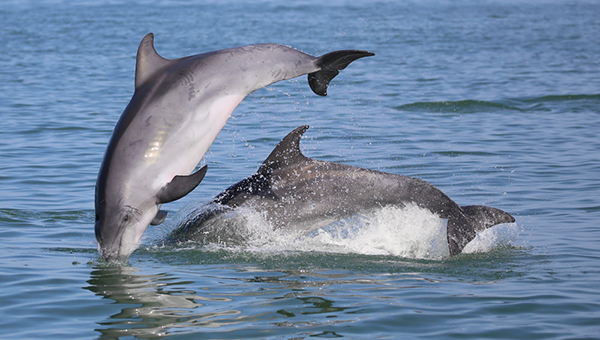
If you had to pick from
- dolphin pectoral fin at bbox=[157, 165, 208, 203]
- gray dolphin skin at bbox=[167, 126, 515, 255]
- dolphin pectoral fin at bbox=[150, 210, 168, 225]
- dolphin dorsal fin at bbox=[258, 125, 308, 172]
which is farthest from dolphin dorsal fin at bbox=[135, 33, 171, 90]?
gray dolphin skin at bbox=[167, 126, 515, 255]

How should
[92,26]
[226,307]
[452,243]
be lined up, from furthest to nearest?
[92,26], [452,243], [226,307]

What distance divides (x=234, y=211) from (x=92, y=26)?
39.9m

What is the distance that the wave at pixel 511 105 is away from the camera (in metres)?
19.9

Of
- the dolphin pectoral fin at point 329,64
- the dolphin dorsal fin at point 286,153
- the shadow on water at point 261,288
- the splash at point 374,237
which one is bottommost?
the shadow on water at point 261,288

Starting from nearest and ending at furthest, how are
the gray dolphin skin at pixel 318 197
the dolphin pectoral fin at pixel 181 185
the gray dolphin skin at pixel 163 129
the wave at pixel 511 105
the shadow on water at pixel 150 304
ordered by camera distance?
the shadow on water at pixel 150 304 → the dolphin pectoral fin at pixel 181 185 → the gray dolphin skin at pixel 163 129 → the gray dolphin skin at pixel 318 197 → the wave at pixel 511 105

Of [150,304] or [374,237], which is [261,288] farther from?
[374,237]

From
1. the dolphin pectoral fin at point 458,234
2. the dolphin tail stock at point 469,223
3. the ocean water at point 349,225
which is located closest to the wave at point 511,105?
the ocean water at point 349,225

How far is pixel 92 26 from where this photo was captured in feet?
153

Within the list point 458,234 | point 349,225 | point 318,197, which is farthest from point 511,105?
point 318,197

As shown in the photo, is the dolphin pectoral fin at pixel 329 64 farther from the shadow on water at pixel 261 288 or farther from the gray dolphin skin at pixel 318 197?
the shadow on water at pixel 261 288

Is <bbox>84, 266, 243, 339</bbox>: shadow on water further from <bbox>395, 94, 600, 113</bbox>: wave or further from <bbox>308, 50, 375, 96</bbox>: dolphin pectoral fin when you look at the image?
A: <bbox>395, 94, 600, 113</bbox>: wave

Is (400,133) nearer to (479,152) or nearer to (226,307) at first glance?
(479,152)

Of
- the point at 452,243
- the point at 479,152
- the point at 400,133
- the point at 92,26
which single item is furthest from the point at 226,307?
the point at 92,26

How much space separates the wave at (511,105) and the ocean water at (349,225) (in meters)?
0.05
